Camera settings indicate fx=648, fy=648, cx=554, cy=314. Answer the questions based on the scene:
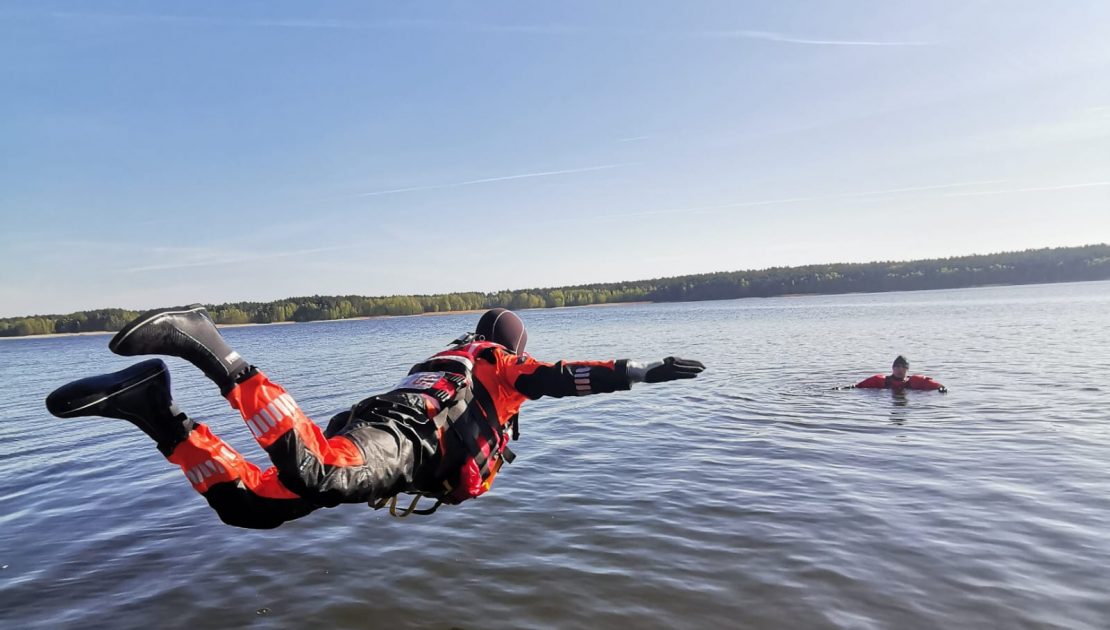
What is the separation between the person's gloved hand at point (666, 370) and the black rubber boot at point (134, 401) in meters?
3.33

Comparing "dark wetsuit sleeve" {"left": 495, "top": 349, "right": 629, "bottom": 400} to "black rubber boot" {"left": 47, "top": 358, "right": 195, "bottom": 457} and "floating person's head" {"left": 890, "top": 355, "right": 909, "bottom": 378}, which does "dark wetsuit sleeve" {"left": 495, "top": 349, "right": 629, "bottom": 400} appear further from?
"floating person's head" {"left": 890, "top": 355, "right": 909, "bottom": 378}

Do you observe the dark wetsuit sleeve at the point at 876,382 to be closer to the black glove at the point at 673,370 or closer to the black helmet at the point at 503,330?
the black helmet at the point at 503,330

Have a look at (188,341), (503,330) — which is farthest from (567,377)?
(188,341)

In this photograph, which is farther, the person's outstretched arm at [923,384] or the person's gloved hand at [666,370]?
the person's outstretched arm at [923,384]

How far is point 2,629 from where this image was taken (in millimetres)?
5887

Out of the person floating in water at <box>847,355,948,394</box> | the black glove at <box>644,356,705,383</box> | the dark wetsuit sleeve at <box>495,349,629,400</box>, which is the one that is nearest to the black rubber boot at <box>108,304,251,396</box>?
the dark wetsuit sleeve at <box>495,349,629,400</box>

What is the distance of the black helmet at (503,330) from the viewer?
22.2 ft

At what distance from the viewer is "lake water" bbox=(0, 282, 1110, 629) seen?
19.0 feet

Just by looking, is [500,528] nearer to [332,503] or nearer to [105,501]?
[332,503]

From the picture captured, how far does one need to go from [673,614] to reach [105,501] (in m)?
9.19

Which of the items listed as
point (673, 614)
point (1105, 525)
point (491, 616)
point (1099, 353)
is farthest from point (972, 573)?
point (1099, 353)

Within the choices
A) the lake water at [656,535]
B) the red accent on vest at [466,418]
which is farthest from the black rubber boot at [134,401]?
the lake water at [656,535]

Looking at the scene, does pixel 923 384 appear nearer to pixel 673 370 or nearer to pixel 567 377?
pixel 673 370

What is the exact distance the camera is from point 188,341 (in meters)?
3.98
